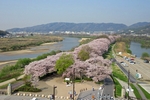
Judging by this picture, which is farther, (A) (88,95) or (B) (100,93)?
(B) (100,93)

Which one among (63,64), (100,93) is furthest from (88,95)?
(63,64)

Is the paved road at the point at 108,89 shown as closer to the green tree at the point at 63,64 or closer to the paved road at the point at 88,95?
the paved road at the point at 88,95

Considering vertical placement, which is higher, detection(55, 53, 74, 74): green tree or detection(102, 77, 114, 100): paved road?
detection(55, 53, 74, 74): green tree

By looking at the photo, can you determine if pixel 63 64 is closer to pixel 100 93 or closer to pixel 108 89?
pixel 108 89

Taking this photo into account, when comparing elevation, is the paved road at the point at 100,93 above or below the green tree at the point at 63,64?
below

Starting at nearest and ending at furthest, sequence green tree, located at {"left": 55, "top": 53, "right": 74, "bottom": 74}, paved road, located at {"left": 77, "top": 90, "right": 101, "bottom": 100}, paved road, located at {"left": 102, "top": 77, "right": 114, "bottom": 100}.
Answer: paved road, located at {"left": 77, "top": 90, "right": 101, "bottom": 100} < paved road, located at {"left": 102, "top": 77, "right": 114, "bottom": 100} < green tree, located at {"left": 55, "top": 53, "right": 74, "bottom": 74}

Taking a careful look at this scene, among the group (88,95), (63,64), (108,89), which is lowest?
(108,89)

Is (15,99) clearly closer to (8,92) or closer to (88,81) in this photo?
(8,92)

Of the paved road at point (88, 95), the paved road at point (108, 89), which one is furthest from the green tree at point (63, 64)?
the paved road at point (88, 95)

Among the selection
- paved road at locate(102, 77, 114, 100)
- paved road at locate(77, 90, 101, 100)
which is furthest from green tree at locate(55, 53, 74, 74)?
paved road at locate(77, 90, 101, 100)

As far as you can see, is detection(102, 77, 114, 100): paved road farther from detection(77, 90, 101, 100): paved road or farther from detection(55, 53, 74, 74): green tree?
detection(55, 53, 74, 74): green tree

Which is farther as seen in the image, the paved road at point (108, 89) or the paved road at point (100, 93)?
the paved road at point (108, 89)

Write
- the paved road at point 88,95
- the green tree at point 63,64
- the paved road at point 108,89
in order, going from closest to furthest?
the paved road at point 88,95 < the paved road at point 108,89 < the green tree at point 63,64

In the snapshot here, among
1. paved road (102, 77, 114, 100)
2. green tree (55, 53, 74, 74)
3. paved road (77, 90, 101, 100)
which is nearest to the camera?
paved road (77, 90, 101, 100)
